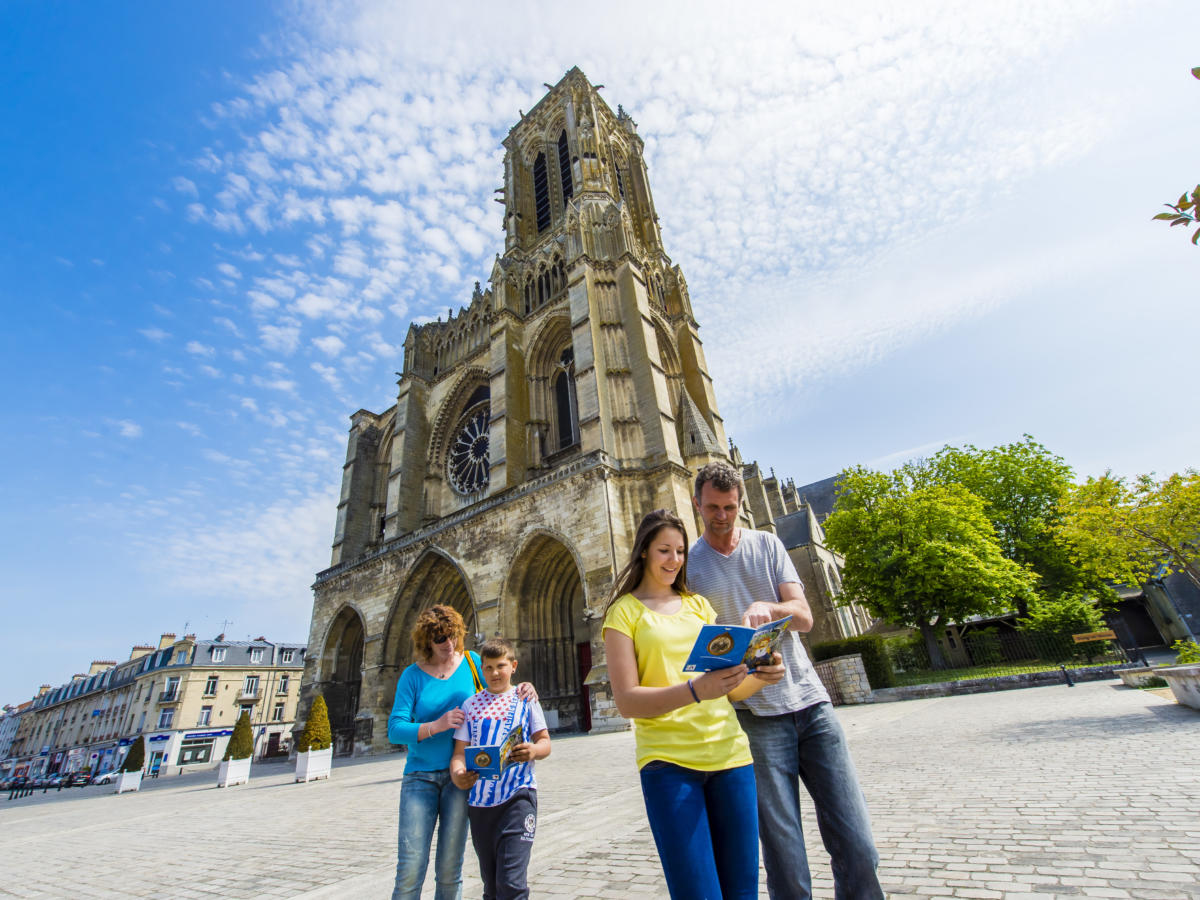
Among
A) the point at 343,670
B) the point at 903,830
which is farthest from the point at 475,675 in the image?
the point at 343,670

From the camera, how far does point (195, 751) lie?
101 feet

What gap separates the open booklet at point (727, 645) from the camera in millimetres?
1435

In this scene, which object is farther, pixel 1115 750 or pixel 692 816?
pixel 1115 750

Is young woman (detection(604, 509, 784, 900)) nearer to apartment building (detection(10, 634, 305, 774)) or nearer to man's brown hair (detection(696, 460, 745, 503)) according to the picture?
man's brown hair (detection(696, 460, 745, 503))

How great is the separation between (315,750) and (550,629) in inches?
241

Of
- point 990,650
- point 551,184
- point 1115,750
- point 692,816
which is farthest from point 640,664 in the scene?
point 551,184

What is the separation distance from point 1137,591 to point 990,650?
1268cm

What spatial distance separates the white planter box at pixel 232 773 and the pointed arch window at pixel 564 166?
2215 cm

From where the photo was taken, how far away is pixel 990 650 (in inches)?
672

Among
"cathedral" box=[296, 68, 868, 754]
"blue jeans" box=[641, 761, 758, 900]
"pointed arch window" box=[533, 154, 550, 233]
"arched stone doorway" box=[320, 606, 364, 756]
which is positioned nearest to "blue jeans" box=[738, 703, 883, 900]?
"blue jeans" box=[641, 761, 758, 900]

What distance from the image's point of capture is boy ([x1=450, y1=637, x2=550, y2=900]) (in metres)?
2.10

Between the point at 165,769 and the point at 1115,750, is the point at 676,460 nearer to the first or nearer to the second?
the point at 1115,750

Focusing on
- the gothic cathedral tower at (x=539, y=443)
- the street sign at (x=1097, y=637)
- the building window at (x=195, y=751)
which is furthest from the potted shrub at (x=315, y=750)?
the building window at (x=195, y=751)

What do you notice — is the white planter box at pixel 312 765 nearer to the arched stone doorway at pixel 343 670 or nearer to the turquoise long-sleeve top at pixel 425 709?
the arched stone doorway at pixel 343 670
